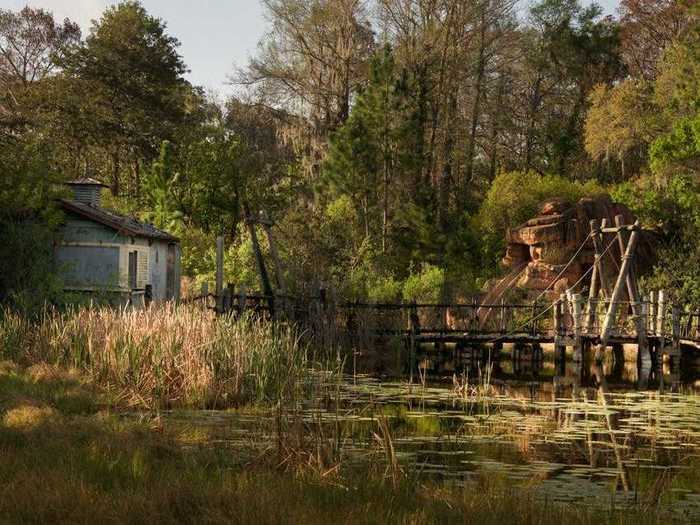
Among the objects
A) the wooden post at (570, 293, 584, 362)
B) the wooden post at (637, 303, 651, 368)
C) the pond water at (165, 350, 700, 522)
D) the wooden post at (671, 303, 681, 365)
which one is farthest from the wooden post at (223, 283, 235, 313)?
the wooden post at (671, 303, 681, 365)

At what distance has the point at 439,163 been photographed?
44.9m

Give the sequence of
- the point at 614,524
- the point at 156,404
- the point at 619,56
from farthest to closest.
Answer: the point at 619,56, the point at 156,404, the point at 614,524

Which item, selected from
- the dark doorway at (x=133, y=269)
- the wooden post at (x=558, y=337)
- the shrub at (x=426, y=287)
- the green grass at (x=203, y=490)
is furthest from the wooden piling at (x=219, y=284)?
the green grass at (x=203, y=490)

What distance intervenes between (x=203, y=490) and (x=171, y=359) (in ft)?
26.3

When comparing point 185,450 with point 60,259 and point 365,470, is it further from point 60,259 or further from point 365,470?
point 60,259

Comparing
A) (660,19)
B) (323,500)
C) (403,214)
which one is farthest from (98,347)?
(660,19)

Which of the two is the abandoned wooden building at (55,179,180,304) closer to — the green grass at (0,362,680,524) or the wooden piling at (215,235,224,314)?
the wooden piling at (215,235,224,314)

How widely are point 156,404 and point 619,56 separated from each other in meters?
37.6

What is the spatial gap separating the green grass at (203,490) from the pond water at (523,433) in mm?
635

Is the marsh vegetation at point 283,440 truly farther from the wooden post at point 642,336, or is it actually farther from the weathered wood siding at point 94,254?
the weathered wood siding at point 94,254

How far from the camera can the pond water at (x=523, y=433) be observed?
37.1 ft

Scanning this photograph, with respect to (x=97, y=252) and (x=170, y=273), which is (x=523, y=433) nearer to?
(x=97, y=252)

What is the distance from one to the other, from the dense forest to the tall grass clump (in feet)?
36.7

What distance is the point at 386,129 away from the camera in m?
38.9
